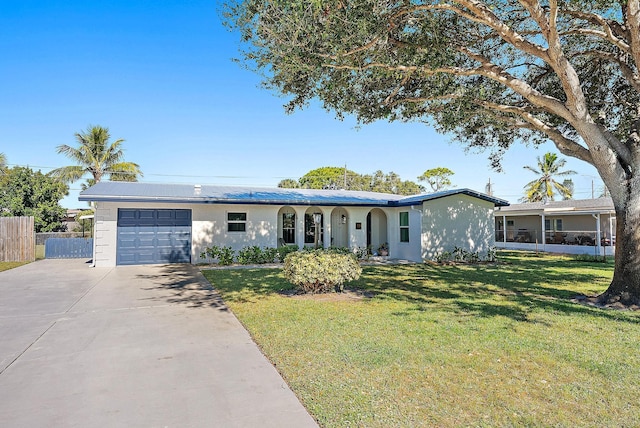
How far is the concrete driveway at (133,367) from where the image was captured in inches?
124

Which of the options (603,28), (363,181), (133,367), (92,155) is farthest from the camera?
(363,181)

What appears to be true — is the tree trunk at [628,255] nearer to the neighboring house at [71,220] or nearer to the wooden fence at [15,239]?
the wooden fence at [15,239]

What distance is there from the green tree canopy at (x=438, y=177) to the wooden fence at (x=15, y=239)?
44.0 m

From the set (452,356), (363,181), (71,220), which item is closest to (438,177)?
(363,181)

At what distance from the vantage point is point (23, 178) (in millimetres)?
23531

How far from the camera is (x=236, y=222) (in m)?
15.8

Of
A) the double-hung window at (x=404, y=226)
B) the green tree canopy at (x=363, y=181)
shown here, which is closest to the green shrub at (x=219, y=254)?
the double-hung window at (x=404, y=226)

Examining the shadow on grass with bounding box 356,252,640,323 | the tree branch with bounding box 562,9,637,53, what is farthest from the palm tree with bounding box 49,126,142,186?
the tree branch with bounding box 562,9,637,53

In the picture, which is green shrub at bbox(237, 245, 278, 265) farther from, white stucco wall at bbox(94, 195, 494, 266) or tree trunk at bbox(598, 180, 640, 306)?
tree trunk at bbox(598, 180, 640, 306)

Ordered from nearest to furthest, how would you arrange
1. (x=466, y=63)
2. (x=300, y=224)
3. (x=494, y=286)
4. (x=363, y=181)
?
(x=494, y=286) < (x=466, y=63) < (x=300, y=224) < (x=363, y=181)

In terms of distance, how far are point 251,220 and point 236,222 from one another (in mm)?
635

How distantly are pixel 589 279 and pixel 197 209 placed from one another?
45.5 ft

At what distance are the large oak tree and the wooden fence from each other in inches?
577

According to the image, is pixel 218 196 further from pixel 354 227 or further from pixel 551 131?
pixel 551 131
